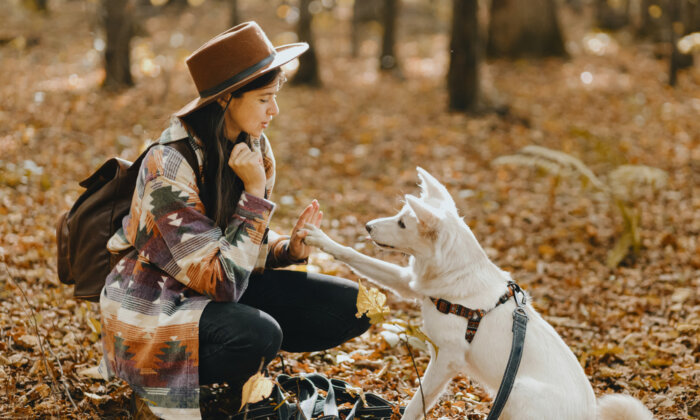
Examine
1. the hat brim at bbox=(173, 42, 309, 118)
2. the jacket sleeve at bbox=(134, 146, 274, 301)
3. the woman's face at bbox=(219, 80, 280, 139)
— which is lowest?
the jacket sleeve at bbox=(134, 146, 274, 301)

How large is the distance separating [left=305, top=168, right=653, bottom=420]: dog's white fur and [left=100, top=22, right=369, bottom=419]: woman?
51cm

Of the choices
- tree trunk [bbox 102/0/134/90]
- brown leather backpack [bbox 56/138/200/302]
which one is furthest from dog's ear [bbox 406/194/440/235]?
tree trunk [bbox 102/0/134/90]

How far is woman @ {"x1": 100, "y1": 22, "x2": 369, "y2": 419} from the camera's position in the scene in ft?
8.32

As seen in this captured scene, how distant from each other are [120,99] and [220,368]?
8326mm

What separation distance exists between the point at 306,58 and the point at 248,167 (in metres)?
9.67

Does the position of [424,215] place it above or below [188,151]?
below

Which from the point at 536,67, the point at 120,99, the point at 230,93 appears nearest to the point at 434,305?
the point at 230,93

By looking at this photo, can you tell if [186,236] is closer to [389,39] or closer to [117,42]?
[117,42]

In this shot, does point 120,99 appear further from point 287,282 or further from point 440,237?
point 440,237

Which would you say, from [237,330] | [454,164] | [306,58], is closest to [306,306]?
[237,330]

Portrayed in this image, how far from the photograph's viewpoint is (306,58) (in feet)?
38.8

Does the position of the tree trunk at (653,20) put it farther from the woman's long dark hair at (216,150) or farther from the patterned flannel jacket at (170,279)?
the patterned flannel jacket at (170,279)

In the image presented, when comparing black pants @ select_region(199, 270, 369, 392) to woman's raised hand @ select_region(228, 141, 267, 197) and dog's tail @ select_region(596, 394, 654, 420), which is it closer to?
woman's raised hand @ select_region(228, 141, 267, 197)

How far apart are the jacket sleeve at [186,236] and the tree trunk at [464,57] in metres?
7.96
